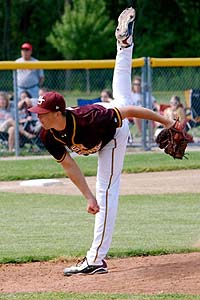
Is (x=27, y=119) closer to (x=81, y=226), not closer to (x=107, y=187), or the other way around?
(x=81, y=226)

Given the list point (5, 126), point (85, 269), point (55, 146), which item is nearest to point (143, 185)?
point (5, 126)

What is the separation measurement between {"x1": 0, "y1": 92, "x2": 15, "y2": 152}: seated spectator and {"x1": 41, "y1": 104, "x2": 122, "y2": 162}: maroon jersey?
361 inches

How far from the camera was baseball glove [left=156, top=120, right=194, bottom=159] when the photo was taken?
24.0 ft

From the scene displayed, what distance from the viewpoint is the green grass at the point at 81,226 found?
8.26 meters

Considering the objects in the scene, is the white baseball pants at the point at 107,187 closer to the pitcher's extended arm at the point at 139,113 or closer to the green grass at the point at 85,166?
the pitcher's extended arm at the point at 139,113

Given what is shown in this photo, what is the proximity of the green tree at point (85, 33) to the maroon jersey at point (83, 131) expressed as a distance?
109 feet

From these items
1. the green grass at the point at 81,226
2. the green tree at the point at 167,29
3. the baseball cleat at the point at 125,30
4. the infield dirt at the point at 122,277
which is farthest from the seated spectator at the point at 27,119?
the green tree at the point at 167,29

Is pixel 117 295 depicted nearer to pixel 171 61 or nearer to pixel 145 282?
pixel 145 282

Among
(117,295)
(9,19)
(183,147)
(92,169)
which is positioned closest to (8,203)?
(92,169)

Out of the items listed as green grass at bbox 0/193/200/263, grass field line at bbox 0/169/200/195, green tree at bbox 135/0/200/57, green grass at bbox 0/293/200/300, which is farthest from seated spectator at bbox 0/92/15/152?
green tree at bbox 135/0/200/57

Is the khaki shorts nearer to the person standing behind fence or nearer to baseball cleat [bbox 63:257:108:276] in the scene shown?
the person standing behind fence

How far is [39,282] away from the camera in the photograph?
6965 millimetres

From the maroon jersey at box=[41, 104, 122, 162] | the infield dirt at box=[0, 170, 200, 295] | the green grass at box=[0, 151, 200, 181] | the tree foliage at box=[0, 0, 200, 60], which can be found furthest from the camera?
the tree foliage at box=[0, 0, 200, 60]

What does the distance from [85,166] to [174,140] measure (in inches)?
277
